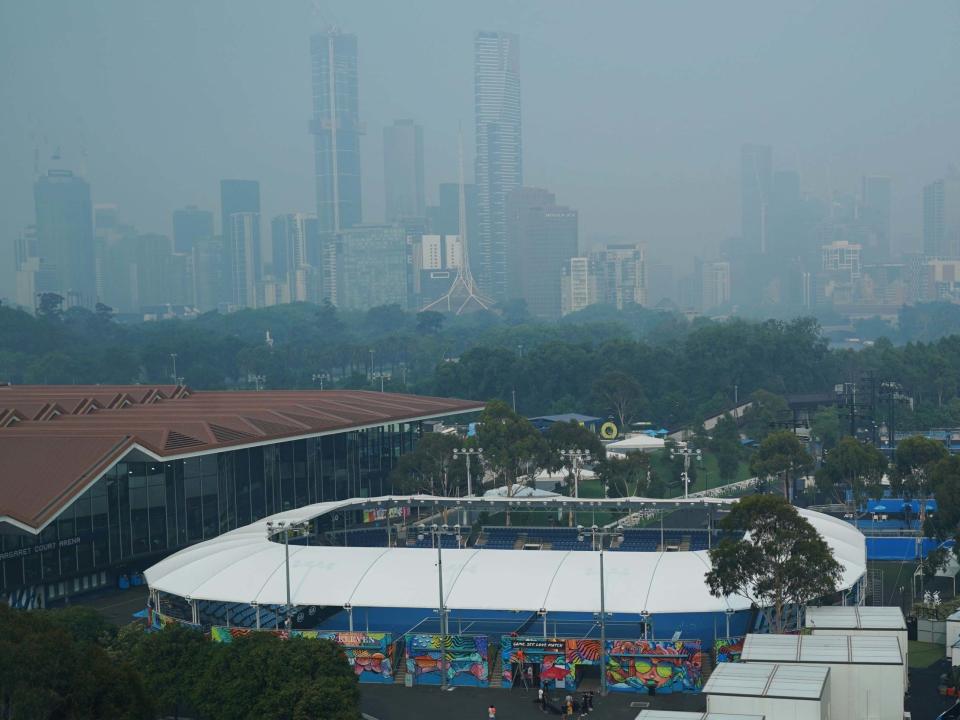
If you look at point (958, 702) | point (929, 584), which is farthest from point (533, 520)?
point (958, 702)

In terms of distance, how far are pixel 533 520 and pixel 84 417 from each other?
22.0 metres

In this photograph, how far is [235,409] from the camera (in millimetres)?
65562

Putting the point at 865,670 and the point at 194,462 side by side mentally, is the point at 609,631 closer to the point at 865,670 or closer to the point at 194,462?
the point at 865,670

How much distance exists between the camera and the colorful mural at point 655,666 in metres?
34.8

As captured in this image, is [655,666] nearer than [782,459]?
Yes

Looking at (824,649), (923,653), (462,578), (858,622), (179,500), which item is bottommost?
(923,653)

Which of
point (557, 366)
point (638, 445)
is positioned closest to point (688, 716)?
point (638, 445)

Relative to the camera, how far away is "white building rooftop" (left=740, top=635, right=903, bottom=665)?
29.9 meters

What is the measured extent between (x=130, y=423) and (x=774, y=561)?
1355 inches

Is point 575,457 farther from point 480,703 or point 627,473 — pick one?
point 480,703

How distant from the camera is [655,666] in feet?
114

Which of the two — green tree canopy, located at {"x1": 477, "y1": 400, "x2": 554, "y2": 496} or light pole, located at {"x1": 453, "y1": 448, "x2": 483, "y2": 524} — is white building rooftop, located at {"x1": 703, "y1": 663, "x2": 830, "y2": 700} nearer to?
light pole, located at {"x1": 453, "y1": 448, "x2": 483, "y2": 524}

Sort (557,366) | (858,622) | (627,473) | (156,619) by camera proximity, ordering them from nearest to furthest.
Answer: (858,622) → (156,619) → (627,473) → (557,366)

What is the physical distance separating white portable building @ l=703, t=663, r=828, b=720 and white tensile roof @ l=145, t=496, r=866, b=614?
7.39 m
